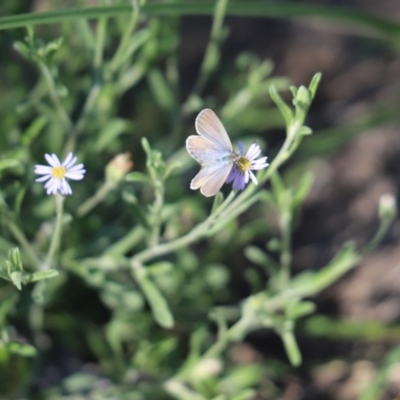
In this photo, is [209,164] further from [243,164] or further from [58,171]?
[58,171]

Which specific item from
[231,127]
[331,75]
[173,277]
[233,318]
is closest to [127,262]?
[173,277]

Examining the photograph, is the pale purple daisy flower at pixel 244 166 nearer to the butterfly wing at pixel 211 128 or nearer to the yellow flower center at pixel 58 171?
the butterfly wing at pixel 211 128

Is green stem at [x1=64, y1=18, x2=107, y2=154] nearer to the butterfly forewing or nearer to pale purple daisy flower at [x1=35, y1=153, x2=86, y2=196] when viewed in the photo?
pale purple daisy flower at [x1=35, y1=153, x2=86, y2=196]

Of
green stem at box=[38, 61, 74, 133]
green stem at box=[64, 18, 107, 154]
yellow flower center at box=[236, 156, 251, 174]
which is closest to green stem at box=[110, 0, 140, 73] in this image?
green stem at box=[64, 18, 107, 154]

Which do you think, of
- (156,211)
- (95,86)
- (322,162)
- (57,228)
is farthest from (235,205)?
(322,162)

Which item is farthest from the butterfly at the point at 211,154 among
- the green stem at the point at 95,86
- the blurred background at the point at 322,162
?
the blurred background at the point at 322,162

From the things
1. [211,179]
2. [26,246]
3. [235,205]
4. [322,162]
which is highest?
[322,162]
